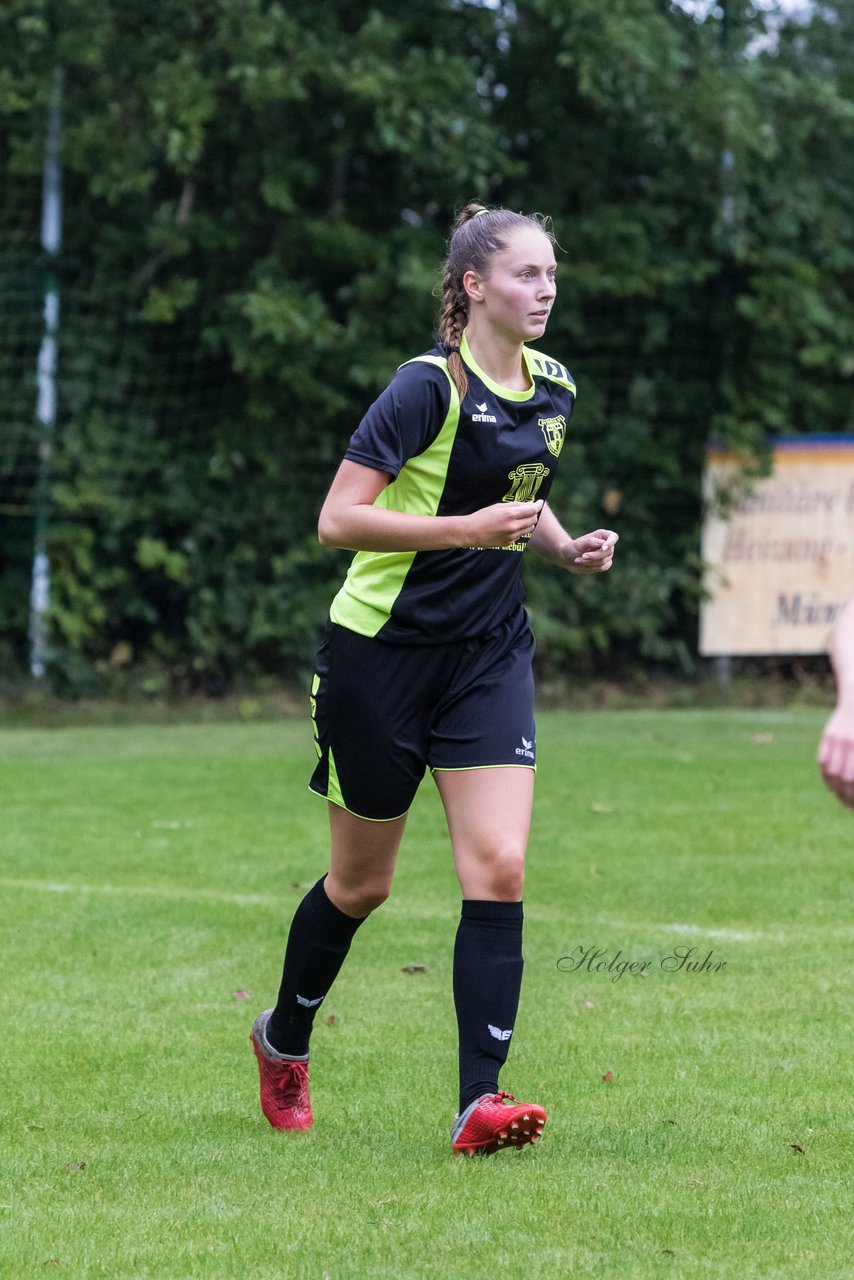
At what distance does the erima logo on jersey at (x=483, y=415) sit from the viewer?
3.91 m

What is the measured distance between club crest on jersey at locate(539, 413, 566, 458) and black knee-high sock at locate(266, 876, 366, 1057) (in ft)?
3.76

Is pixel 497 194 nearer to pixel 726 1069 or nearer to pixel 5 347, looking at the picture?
pixel 5 347

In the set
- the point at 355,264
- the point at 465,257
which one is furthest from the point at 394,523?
the point at 355,264

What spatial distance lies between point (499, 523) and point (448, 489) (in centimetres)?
33

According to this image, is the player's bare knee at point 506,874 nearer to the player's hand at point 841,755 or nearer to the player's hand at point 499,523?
the player's hand at point 499,523

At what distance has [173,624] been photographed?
13312 millimetres

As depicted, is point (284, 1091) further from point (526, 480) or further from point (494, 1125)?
point (526, 480)

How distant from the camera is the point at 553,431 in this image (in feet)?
13.4

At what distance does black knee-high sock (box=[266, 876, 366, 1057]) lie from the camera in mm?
4168

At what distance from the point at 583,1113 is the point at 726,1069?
1.66ft

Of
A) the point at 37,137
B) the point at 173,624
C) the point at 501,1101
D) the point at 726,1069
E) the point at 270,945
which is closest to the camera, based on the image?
the point at 501,1101

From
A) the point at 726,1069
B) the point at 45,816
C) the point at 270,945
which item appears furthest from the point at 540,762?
the point at 726,1069

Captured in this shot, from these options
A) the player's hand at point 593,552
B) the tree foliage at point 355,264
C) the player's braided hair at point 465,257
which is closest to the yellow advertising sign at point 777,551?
the tree foliage at point 355,264

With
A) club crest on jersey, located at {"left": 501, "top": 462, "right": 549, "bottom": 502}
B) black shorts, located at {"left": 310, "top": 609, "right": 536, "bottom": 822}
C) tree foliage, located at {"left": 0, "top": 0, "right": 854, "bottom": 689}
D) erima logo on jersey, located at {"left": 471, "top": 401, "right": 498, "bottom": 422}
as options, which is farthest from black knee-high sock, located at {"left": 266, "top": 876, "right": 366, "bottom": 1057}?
tree foliage, located at {"left": 0, "top": 0, "right": 854, "bottom": 689}
